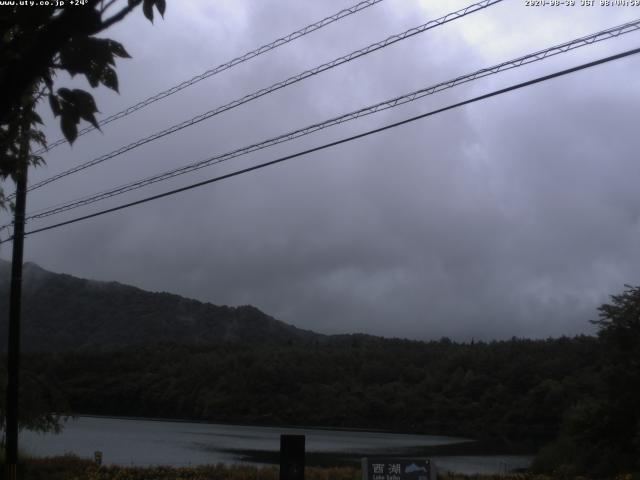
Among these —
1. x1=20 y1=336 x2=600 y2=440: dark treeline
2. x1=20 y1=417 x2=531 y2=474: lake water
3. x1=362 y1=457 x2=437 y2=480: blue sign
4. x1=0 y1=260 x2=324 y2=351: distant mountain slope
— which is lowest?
x1=20 y1=417 x2=531 y2=474: lake water

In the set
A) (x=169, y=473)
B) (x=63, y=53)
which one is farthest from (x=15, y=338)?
(x=63, y=53)

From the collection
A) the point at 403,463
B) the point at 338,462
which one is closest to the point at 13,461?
the point at 403,463

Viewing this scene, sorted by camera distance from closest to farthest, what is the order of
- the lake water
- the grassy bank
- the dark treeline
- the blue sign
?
the blue sign
the grassy bank
the lake water
the dark treeline

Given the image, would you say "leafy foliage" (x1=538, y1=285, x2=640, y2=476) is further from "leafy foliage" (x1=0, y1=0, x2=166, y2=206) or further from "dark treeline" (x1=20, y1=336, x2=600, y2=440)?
"leafy foliage" (x1=0, y1=0, x2=166, y2=206)

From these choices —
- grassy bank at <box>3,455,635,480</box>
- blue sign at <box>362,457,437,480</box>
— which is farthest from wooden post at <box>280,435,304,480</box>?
grassy bank at <box>3,455,635,480</box>

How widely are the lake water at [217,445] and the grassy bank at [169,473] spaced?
3.09 meters

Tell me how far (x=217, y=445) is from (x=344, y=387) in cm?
1894

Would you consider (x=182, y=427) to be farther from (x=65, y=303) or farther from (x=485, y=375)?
(x=65, y=303)

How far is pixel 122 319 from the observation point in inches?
3575

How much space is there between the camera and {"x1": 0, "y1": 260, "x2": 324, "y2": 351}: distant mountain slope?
74500 millimetres

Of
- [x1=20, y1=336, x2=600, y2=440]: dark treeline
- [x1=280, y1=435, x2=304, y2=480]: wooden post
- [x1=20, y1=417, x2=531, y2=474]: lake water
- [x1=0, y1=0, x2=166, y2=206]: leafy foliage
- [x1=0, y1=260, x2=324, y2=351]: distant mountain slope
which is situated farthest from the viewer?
[x1=0, y1=260, x2=324, y2=351]: distant mountain slope

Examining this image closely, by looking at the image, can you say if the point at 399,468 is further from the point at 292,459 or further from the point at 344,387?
the point at 344,387

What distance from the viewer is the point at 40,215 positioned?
1814cm

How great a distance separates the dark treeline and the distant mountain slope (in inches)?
686
